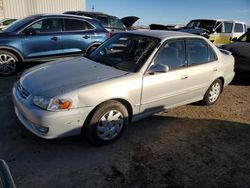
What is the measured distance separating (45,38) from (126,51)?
3.55 meters

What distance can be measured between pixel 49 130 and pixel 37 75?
1.03m

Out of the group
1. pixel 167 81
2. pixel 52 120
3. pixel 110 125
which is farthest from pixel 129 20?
pixel 52 120

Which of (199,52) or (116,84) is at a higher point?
(199,52)

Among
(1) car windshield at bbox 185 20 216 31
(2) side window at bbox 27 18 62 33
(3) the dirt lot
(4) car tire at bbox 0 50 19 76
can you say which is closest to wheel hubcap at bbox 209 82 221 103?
(3) the dirt lot

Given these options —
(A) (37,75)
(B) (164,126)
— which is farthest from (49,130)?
(B) (164,126)

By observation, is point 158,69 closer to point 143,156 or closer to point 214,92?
point 143,156

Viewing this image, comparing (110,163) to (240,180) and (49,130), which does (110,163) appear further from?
(240,180)

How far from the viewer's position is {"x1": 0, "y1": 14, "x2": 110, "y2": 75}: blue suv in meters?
7.09

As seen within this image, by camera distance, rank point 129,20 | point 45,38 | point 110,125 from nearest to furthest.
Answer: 1. point 110,125
2. point 45,38
3. point 129,20

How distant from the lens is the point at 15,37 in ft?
23.2

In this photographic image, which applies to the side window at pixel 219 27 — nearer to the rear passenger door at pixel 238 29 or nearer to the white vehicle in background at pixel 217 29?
the white vehicle in background at pixel 217 29

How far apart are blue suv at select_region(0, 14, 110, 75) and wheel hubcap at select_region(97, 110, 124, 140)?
3.24m

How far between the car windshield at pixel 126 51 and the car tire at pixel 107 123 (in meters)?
0.68

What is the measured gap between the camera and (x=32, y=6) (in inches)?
934
